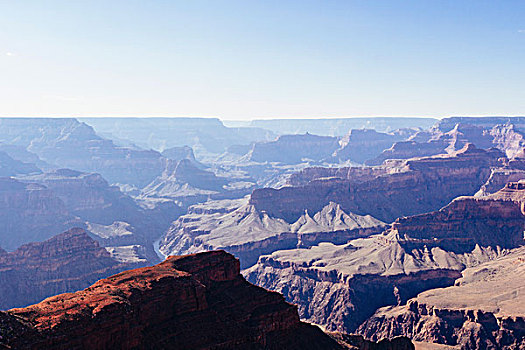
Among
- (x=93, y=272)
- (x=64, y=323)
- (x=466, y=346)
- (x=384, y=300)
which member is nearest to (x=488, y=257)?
(x=384, y=300)

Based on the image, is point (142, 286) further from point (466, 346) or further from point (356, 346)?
point (466, 346)

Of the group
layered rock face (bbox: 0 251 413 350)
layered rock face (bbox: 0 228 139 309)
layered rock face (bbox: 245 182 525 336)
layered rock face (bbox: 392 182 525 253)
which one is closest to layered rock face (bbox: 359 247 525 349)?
layered rock face (bbox: 245 182 525 336)

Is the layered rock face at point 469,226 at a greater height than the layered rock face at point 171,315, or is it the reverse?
the layered rock face at point 171,315

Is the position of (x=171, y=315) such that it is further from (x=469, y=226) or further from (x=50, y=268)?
(x=469, y=226)

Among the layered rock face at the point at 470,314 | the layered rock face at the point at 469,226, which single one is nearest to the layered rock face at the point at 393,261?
the layered rock face at the point at 469,226

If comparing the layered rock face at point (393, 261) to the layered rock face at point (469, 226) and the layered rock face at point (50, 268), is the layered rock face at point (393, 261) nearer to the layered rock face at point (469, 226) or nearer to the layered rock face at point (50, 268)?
the layered rock face at point (469, 226)

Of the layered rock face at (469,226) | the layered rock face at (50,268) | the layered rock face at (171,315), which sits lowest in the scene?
the layered rock face at (50,268)

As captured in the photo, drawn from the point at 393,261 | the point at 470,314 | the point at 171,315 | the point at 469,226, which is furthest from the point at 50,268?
the point at 469,226
